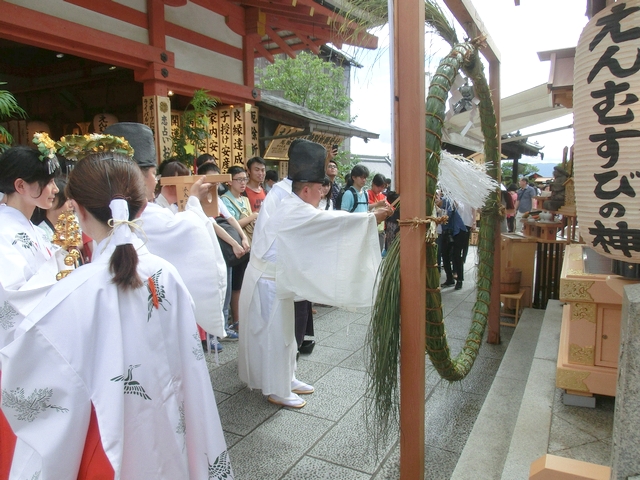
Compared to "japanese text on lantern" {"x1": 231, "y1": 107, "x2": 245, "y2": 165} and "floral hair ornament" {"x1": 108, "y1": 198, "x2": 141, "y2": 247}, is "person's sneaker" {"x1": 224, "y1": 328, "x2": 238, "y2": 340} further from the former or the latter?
"floral hair ornament" {"x1": 108, "y1": 198, "x2": 141, "y2": 247}

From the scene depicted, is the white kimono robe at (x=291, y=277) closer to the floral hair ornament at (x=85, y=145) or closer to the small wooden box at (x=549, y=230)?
the floral hair ornament at (x=85, y=145)

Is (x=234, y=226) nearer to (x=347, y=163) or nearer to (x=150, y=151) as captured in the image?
(x=150, y=151)

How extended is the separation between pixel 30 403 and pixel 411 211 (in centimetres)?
191

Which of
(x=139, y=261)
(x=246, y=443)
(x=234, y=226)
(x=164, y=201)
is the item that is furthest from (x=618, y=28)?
(x=234, y=226)

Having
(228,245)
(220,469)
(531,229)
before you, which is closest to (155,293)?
(220,469)

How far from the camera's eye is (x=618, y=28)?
1.86m

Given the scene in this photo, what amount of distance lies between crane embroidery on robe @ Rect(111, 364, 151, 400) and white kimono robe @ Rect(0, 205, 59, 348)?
0.74 m

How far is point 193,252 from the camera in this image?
3150 millimetres

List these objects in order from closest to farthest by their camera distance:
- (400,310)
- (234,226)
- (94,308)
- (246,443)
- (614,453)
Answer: (614,453)
(94,308)
(400,310)
(246,443)
(234,226)

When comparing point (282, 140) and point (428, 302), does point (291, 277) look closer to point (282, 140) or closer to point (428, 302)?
point (428, 302)

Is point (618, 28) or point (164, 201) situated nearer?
point (618, 28)

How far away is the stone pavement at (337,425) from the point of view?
9.62ft

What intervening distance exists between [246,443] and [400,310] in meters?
1.61

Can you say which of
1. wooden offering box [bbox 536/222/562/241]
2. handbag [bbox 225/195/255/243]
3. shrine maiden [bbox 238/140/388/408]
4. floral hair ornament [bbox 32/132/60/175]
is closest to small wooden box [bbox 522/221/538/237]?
wooden offering box [bbox 536/222/562/241]
